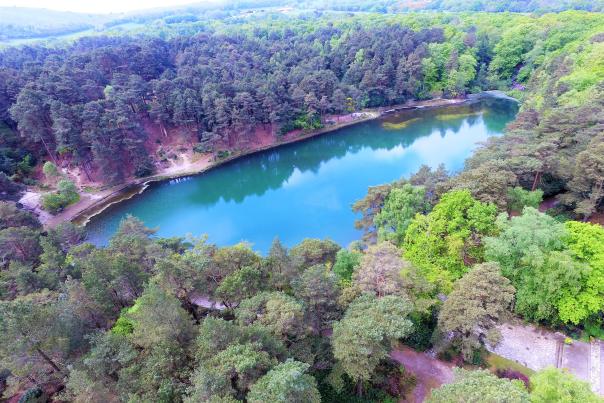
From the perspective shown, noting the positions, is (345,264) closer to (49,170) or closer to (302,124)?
(302,124)

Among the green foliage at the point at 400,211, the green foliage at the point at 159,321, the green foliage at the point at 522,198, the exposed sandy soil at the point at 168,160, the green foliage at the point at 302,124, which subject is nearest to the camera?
the green foliage at the point at 159,321

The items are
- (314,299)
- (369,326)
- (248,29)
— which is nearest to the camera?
(369,326)

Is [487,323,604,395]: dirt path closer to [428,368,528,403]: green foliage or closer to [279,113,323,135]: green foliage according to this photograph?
[428,368,528,403]: green foliage

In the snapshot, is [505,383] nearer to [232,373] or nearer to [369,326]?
[369,326]

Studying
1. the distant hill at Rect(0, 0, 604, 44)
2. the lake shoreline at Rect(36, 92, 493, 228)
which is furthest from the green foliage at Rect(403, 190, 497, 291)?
the distant hill at Rect(0, 0, 604, 44)

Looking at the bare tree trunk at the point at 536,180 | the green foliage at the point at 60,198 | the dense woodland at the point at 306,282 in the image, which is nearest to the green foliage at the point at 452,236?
the dense woodland at the point at 306,282

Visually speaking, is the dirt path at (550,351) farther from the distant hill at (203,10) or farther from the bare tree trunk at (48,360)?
the distant hill at (203,10)

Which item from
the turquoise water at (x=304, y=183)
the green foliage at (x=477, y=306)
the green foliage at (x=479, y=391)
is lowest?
the turquoise water at (x=304, y=183)

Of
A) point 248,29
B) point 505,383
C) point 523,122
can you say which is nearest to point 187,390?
point 505,383
